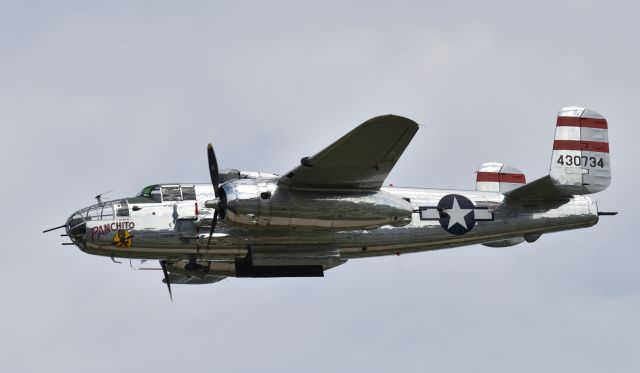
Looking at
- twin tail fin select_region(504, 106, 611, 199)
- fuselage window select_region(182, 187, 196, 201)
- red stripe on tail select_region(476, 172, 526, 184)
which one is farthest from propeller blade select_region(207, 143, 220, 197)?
red stripe on tail select_region(476, 172, 526, 184)

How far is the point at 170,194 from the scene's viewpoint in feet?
95.5

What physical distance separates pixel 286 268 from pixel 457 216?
4.32 metres

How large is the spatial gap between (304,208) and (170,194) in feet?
10.7

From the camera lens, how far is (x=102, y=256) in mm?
29203

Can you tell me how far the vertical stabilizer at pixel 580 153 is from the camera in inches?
1215

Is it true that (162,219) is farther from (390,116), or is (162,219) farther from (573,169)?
(573,169)

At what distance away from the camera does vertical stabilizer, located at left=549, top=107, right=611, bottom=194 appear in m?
30.9

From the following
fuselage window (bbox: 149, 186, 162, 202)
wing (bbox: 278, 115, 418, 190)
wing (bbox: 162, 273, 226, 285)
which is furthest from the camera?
wing (bbox: 162, 273, 226, 285)

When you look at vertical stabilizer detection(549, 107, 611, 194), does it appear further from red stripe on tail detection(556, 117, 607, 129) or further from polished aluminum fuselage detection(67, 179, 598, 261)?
polished aluminum fuselage detection(67, 179, 598, 261)

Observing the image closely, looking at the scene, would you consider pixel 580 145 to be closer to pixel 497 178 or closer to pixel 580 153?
pixel 580 153

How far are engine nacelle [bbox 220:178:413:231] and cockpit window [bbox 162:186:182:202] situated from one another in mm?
1685

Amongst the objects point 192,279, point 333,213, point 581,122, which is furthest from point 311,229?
point 581,122

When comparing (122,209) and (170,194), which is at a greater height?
(170,194)

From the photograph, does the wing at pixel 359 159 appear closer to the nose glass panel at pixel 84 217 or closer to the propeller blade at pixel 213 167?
the propeller blade at pixel 213 167
